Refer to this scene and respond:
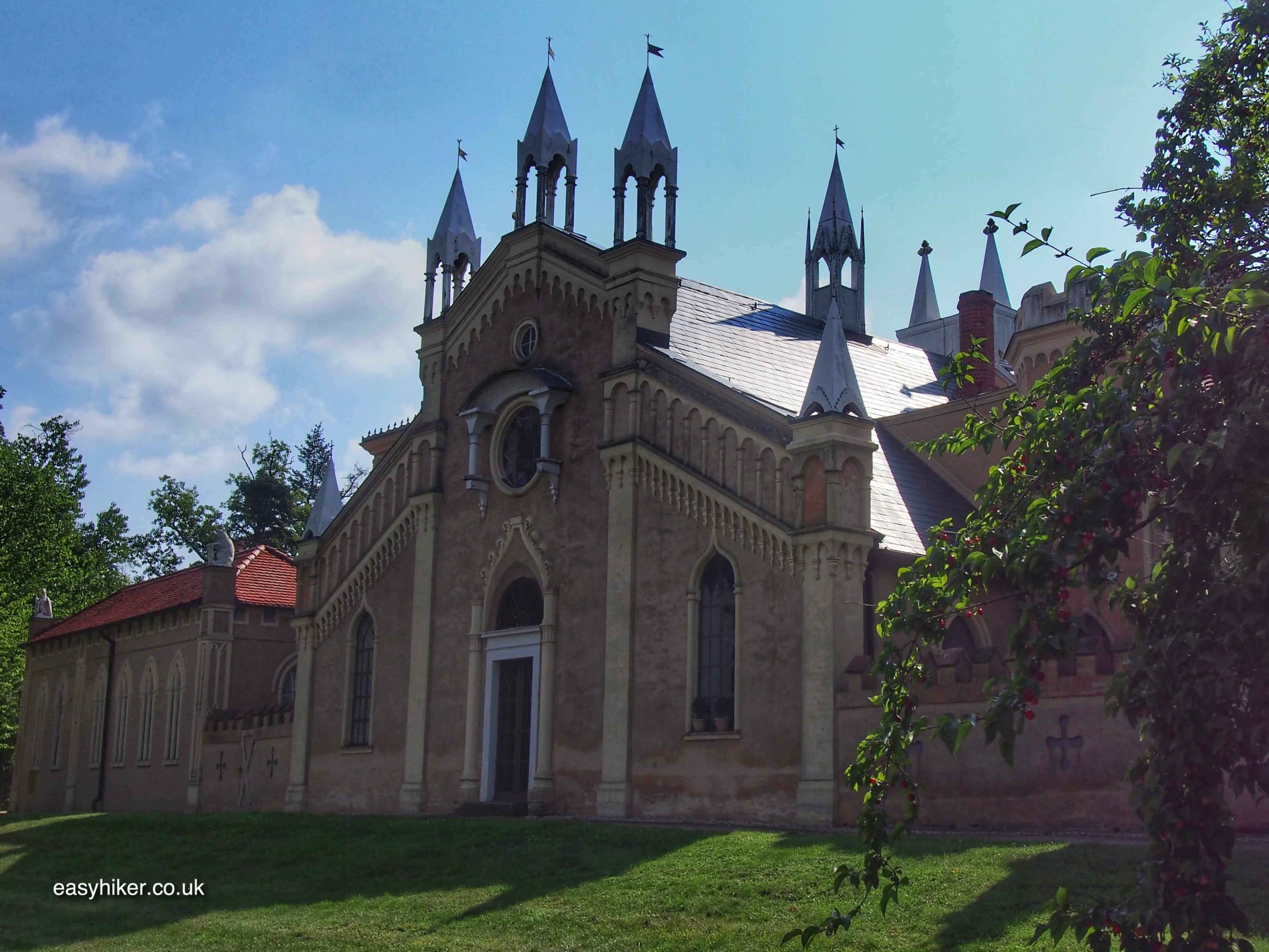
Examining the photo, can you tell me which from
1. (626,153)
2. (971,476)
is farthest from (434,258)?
(971,476)

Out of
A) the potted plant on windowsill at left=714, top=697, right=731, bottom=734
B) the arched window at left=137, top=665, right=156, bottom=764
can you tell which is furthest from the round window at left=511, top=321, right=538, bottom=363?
the arched window at left=137, top=665, right=156, bottom=764

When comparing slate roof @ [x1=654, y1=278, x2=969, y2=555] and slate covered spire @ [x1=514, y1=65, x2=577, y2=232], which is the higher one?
slate covered spire @ [x1=514, y1=65, x2=577, y2=232]

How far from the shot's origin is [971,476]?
2739 cm

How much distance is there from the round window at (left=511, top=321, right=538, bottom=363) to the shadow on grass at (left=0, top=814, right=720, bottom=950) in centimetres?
958

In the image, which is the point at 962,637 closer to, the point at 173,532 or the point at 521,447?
the point at 521,447

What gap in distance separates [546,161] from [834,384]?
10.2 meters

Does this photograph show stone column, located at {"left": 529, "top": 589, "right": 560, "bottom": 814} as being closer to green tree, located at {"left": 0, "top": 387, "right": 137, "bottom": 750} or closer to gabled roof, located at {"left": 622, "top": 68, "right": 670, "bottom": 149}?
gabled roof, located at {"left": 622, "top": 68, "right": 670, "bottom": 149}

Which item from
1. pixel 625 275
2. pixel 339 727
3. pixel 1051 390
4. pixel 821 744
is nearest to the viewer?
pixel 1051 390

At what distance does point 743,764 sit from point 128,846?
11351 millimetres

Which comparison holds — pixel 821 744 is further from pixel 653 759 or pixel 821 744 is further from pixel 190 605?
pixel 190 605

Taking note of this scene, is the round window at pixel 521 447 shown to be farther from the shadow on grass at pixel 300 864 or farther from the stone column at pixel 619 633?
the shadow on grass at pixel 300 864

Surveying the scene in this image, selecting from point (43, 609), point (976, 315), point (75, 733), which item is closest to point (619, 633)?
point (976, 315)

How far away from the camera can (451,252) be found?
3216 cm

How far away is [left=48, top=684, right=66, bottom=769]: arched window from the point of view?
42219 millimetres
